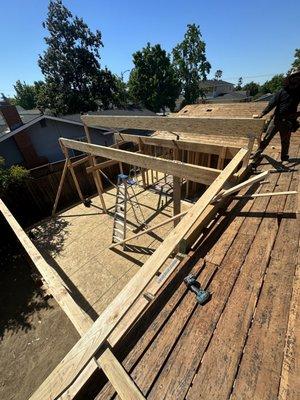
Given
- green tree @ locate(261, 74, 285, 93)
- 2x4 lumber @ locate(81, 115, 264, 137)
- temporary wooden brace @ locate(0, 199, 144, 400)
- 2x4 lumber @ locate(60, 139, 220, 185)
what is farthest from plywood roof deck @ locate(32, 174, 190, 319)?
green tree @ locate(261, 74, 285, 93)

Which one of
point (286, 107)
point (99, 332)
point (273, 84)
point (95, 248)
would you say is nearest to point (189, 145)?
point (286, 107)

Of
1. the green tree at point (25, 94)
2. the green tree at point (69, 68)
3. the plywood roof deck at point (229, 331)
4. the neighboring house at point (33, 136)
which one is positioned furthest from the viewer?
the green tree at point (25, 94)

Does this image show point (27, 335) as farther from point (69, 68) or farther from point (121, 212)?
point (69, 68)

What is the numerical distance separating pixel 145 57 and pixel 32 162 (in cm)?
2551

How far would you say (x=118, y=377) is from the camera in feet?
4.72

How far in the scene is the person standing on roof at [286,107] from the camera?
4066 mm

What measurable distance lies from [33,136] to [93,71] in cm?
2154

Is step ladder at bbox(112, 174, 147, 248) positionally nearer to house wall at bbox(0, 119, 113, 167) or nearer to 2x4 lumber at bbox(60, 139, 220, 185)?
2x4 lumber at bbox(60, 139, 220, 185)

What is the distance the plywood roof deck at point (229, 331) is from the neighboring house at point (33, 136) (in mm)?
13130

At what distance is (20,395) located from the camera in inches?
141

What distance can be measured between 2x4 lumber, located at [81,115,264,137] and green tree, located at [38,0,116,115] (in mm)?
27466

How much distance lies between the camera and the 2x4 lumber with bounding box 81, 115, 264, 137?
11.1ft

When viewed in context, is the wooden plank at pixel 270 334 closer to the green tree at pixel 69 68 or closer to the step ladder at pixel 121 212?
the step ladder at pixel 121 212

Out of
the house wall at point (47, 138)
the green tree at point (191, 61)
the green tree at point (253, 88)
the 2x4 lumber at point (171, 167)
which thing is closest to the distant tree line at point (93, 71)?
the green tree at point (191, 61)
